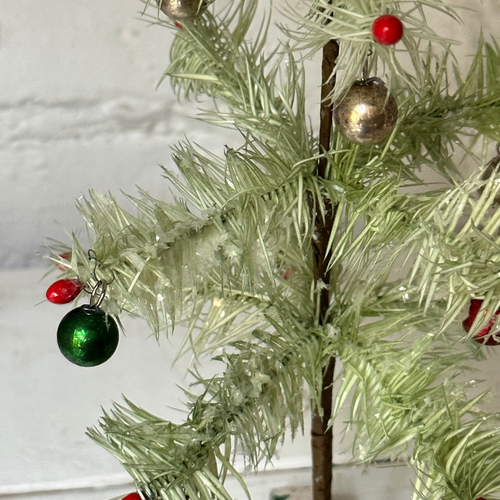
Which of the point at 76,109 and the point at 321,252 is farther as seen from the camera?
the point at 76,109

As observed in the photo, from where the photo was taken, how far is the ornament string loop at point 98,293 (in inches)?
11.0

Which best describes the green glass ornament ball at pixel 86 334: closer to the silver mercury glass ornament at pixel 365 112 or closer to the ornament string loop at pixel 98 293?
the ornament string loop at pixel 98 293

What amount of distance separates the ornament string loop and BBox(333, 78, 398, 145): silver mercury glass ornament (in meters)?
0.13

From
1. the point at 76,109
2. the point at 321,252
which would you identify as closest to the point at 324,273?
the point at 321,252

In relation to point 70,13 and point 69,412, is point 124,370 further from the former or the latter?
point 70,13

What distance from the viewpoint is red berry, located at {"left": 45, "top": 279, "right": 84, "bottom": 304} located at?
288mm

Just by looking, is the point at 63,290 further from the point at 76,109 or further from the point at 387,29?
the point at 76,109

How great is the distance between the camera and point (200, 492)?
0.97 ft

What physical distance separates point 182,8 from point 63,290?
0.52ft

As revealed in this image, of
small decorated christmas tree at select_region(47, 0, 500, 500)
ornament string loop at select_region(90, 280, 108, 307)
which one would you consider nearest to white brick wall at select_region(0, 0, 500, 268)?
small decorated christmas tree at select_region(47, 0, 500, 500)

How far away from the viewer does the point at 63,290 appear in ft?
0.95

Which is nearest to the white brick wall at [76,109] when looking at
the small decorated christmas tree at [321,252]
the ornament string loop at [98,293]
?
the small decorated christmas tree at [321,252]

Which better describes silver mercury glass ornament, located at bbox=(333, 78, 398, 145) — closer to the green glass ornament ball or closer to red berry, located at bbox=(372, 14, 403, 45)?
red berry, located at bbox=(372, 14, 403, 45)

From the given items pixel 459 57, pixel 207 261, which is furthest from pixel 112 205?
pixel 459 57
